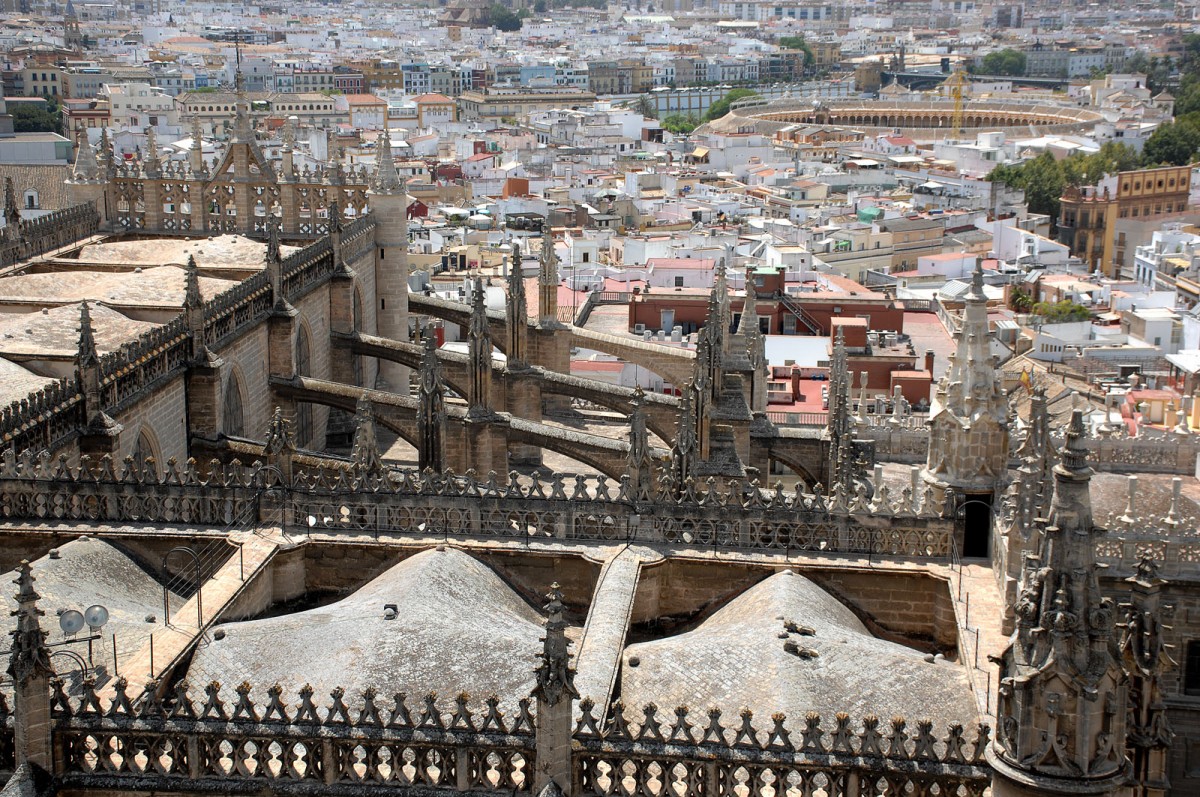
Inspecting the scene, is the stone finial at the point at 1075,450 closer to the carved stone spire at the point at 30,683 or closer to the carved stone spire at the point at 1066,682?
the carved stone spire at the point at 1066,682

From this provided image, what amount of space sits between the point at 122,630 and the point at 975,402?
37.1 ft

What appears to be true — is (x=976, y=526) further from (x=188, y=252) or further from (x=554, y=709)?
(x=188, y=252)

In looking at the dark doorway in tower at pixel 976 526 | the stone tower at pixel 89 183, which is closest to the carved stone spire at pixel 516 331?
the stone tower at pixel 89 183

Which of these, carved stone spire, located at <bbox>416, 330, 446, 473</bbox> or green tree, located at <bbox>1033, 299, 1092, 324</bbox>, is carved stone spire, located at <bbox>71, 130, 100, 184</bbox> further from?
green tree, located at <bbox>1033, 299, 1092, 324</bbox>

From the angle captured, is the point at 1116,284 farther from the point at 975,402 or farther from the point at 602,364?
the point at 975,402

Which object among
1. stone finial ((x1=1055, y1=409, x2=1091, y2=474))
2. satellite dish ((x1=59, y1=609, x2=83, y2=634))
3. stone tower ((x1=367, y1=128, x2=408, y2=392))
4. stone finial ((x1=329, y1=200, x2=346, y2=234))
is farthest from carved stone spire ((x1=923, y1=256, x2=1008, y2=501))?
stone tower ((x1=367, y1=128, x2=408, y2=392))

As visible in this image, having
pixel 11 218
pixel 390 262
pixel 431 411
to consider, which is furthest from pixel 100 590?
pixel 11 218

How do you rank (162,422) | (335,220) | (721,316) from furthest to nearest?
(335,220) < (721,316) < (162,422)

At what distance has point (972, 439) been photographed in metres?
21.9

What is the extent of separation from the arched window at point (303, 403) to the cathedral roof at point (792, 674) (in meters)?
21.2

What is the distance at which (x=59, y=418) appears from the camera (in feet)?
84.6

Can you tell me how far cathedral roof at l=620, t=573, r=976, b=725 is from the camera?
1606cm

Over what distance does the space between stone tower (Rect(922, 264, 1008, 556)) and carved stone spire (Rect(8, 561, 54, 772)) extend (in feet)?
38.6

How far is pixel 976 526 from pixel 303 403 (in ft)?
67.2
